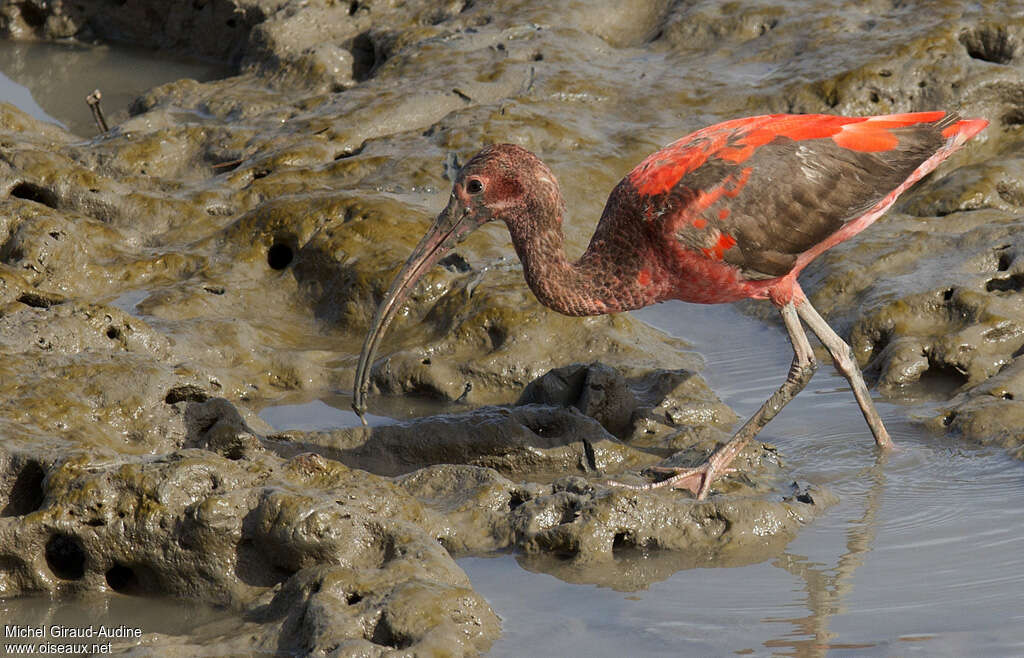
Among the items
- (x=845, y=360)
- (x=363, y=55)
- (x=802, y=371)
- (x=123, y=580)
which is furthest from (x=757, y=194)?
(x=363, y=55)

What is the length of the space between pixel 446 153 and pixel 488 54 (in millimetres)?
2009

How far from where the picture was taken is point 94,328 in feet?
21.4

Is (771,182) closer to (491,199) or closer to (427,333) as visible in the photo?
(491,199)

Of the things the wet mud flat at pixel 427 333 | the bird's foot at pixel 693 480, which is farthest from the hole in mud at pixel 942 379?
the bird's foot at pixel 693 480

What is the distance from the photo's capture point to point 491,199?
6.30 m

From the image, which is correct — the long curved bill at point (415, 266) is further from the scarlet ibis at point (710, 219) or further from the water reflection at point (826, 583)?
the water reflection at point (826, 583)

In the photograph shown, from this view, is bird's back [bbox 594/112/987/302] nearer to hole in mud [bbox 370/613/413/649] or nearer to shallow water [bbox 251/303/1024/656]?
shallow water [bbox 251/303/1024/656]

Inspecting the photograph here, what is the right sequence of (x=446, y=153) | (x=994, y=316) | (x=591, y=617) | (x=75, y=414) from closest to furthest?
(x=591, y=617) → (x=75, y=414) → (x=994, y=316) → (x=446, y=153)

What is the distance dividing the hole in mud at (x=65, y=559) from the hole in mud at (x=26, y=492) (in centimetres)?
22

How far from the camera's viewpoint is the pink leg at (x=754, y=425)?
5.62 m

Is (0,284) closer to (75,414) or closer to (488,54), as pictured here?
(75,414)

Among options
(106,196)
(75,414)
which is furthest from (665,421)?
(106,196)

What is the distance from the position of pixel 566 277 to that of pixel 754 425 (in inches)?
44.4

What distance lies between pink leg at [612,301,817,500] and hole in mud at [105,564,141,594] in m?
2.02
